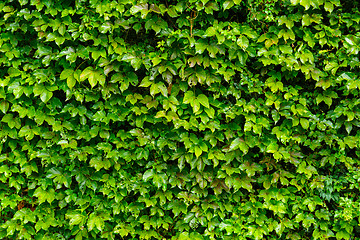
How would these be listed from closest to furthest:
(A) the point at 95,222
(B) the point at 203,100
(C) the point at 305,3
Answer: (C) the point at 305,3, (B) the point at 203,100, (A) the point at 95,222

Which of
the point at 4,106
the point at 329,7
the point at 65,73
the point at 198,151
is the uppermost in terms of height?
the point at 329,7

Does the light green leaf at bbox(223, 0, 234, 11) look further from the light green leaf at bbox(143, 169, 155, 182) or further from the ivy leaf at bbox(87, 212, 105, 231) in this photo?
the ivy leaf at bbox(87, 212, 105, 231)

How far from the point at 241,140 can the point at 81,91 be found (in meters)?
1.34

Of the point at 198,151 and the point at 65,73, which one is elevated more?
the point at 65,73

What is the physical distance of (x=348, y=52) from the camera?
2168 mm

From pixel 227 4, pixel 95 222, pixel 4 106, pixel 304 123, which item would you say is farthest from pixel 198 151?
pixel 4 106

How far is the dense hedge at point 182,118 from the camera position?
217 centimetres

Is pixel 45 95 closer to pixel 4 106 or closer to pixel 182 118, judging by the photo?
pixel 4 106

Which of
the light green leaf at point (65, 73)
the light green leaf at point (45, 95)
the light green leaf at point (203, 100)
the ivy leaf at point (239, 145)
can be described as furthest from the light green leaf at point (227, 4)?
the light green leaf at point (45, 95)

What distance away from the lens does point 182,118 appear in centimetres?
223

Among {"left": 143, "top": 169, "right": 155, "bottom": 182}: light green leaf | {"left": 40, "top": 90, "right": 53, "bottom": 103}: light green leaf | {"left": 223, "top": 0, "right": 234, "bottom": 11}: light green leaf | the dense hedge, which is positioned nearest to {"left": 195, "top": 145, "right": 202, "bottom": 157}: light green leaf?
the dense hedge

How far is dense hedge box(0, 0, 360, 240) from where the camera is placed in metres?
2.17

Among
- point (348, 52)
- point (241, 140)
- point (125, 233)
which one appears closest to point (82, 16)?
point (241, 140)

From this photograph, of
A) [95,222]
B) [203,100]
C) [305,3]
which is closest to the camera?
[305,3]
